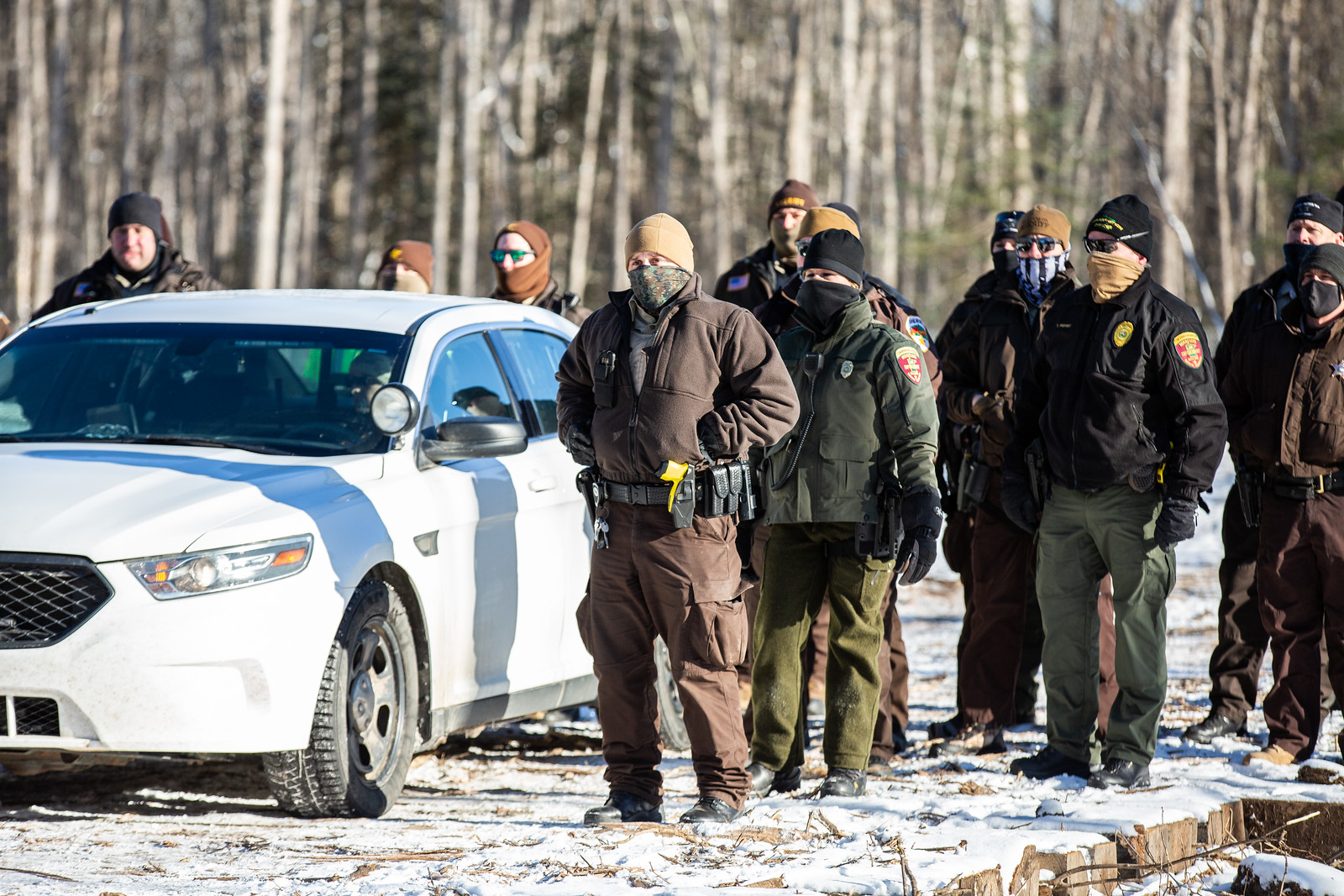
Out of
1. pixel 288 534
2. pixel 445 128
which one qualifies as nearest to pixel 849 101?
pixel 445 128

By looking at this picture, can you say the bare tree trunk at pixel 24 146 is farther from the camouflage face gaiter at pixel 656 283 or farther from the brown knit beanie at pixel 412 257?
the camouflage face gaiter at pixel 656 283

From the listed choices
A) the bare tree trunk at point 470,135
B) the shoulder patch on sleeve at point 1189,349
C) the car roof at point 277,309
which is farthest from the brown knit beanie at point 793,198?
the bare tree trunk at point 470,135

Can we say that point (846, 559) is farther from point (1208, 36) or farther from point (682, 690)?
point (1208, 36)

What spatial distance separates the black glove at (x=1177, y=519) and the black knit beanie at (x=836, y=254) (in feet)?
4.60

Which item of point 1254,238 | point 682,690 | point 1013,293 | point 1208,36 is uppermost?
point 1208,36

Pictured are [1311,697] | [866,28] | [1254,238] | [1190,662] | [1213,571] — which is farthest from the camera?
[866,28]

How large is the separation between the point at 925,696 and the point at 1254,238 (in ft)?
71.8

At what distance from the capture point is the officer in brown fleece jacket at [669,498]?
491 cm

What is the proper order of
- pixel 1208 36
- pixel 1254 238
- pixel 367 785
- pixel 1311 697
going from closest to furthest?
pixel 367 785, pixel 1311 697, pixel 1254 238, pixel 1208 36

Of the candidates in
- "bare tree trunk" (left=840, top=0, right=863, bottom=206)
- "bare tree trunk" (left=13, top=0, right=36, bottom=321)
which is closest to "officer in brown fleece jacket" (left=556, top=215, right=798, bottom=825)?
"bare tree trunk" (left=840, top=0, right=863, bottom=206)

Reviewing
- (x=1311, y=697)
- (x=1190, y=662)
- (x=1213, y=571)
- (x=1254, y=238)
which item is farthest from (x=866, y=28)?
(x=1311, y=697)

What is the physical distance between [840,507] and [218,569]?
2121mm

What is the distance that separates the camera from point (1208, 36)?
98.2 feet

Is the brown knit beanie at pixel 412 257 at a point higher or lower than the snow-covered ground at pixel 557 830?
higher
